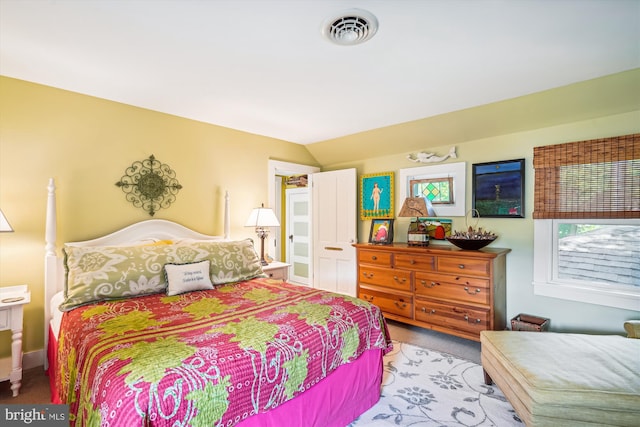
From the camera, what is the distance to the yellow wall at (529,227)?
2.65m

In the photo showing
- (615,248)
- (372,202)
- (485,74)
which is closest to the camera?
(485,74)

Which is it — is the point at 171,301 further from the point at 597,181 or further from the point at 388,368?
the point at 597,181

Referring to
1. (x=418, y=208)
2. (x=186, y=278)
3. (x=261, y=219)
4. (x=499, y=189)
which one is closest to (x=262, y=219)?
(x=261, y=219)

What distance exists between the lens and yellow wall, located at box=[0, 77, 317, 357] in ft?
7.93

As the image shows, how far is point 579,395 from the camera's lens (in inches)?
59.4

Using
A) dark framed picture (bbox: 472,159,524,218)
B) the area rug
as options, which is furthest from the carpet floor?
dark framed picture (bbox: 472,159,524,218)

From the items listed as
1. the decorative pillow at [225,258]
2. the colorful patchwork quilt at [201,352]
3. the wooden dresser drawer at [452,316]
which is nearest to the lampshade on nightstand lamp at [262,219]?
the decorative pillow at [225,258]

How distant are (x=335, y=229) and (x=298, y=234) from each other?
1568 millimetres

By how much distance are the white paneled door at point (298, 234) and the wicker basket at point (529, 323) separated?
3514mm

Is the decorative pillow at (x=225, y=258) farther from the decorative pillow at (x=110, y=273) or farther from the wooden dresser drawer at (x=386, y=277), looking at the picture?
the wooden dresser drawer at (x=386, y=277)

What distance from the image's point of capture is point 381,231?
13.1 feet

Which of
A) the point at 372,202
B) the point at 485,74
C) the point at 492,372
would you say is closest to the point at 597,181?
the point at 485,74

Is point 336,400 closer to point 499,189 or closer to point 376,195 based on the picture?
point 499,189

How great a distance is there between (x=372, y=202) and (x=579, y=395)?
120 inches
